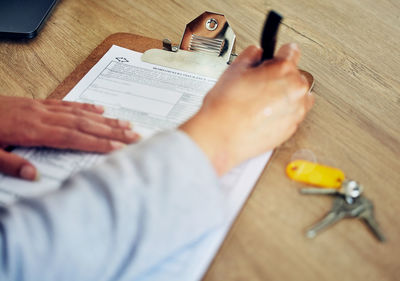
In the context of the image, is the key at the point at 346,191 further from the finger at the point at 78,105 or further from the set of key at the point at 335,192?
the finger at the point at 78,105

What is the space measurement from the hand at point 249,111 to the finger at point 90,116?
0.11 metres

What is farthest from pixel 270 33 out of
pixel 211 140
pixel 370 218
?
pixel 370 218

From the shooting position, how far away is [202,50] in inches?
27.8

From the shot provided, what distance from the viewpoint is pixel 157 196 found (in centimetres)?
42

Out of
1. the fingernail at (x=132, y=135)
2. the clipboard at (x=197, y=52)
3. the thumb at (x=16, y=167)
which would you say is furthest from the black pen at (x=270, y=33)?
the thumb at (x=16, y=167)

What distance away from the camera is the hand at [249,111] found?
1.62 ft

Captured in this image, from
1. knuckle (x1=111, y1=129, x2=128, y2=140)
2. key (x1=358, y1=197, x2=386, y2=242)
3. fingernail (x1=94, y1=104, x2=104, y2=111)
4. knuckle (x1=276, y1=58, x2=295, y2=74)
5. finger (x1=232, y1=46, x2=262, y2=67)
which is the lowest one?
fingernail (x1=94, y1=104, x2=104, y2=111)

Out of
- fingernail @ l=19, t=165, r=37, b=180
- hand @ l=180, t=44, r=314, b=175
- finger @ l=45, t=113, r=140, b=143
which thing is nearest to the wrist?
hand @ l=180, t=44, r=314, b=175

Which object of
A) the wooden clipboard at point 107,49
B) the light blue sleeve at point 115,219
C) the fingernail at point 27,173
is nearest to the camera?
the light blue sleeve at point 115,219

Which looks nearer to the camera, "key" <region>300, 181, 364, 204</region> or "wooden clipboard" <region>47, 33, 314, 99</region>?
"key" <region>300, 181, 364, 204</region>

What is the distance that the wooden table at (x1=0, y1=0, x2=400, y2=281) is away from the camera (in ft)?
1.50

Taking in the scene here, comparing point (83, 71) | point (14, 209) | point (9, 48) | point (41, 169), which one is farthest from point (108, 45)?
point (14, 209)

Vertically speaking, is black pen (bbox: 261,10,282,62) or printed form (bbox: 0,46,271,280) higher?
black pen (bbox: 261,10,282,62)

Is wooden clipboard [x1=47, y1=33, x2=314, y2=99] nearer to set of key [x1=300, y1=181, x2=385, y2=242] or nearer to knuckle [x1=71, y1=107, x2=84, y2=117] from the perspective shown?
knuckle [x1=71, y1=107, x2=84, y2=117]
